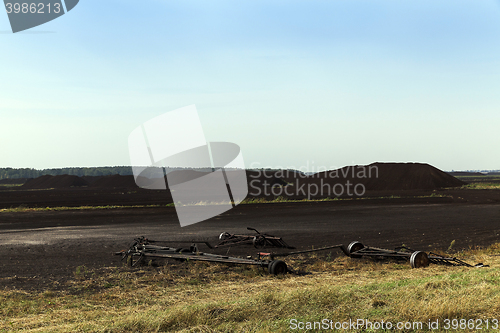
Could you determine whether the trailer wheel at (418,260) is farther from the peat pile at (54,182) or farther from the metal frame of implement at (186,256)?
the peat pile at (54,182)

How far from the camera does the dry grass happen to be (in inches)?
237

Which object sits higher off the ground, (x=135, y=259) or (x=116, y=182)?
(x=116, y=182)

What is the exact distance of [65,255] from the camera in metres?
15.2

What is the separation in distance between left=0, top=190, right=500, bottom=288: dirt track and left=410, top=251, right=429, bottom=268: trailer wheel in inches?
191

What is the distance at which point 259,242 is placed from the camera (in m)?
17.1

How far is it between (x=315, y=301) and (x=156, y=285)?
4.68m

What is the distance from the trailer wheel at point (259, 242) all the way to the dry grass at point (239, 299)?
4750 millimetres

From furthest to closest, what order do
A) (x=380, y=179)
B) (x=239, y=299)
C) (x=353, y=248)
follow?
(x=380, y=179) < (x=353, y=248) < (x=239, y=299)

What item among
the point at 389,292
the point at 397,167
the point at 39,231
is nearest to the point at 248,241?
the point at 389,292

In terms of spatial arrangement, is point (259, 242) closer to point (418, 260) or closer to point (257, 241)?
point (257, 241)

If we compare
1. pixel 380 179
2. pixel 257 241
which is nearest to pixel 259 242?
pixel 257 241

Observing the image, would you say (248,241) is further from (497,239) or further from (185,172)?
(185,172)

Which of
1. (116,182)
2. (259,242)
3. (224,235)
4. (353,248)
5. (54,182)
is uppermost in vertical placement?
(54,182)

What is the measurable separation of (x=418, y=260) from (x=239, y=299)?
6.63 m
